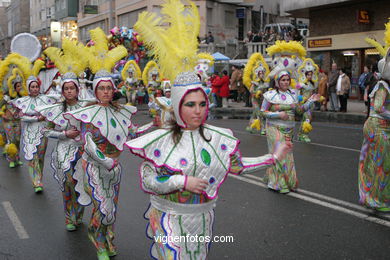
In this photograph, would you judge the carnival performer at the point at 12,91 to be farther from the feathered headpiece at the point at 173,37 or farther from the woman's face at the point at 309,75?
the woman's face at the point at 309,75

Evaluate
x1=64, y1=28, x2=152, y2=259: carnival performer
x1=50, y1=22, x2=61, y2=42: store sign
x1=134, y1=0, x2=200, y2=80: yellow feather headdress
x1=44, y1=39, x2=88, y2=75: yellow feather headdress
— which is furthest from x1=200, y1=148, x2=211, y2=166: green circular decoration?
x1=50, y1=22, x2=61, y2=42: store sign

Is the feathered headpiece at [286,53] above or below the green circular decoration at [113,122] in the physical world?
above

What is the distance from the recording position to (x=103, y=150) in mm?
4738

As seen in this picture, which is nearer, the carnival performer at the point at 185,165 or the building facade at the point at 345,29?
the carnival performer at the point at 185,165

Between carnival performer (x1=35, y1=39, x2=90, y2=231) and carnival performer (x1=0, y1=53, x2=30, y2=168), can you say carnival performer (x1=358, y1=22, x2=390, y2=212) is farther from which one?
carnival performer (x1=0, y1=53, x2=30, y2=168)

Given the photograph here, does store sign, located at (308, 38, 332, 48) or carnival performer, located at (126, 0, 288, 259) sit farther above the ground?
store sign, located at (308, 38, 332, 48)

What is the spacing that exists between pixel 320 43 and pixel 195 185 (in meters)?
22.6

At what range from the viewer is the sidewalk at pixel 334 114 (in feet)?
55.6

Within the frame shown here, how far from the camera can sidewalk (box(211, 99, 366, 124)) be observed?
55.6 ft

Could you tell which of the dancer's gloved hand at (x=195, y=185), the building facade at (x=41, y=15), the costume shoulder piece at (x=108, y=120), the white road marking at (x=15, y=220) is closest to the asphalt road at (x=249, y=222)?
the white road marking at (x=15, y=220)

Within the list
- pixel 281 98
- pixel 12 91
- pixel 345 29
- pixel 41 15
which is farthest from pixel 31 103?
pixel 41 15

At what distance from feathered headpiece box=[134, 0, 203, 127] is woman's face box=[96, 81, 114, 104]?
1.20 meters

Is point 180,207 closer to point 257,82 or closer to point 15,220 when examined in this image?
point 15,220

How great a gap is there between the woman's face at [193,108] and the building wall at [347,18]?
783 inches
